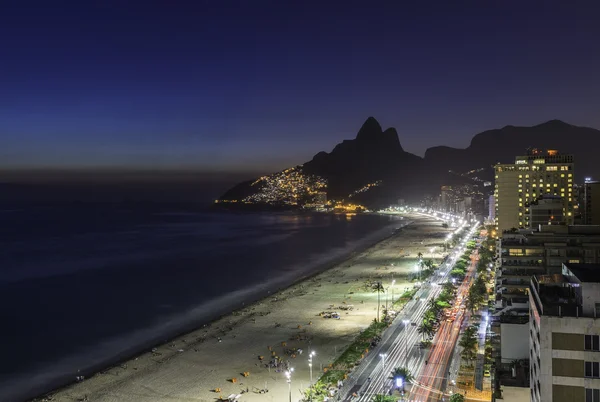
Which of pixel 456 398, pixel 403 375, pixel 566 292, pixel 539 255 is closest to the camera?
pixel 566 292

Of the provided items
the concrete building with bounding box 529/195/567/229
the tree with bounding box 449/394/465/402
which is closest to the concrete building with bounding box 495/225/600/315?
the tree with bounding box 449/394/465/402

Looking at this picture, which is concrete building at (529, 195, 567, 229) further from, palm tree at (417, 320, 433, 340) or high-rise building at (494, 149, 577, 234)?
palm tree at (417, 320, 433, 340)

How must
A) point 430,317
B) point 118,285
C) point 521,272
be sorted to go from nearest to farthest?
point 521,272
point 430,317
point 118,285

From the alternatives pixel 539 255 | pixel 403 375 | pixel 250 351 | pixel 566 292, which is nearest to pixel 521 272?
pixel 539 255

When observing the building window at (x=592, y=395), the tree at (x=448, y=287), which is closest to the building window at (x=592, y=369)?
the building window at (x=592, y=395)

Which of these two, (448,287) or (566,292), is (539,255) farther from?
(566,292)

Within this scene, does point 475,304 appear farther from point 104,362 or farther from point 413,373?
point 104,362

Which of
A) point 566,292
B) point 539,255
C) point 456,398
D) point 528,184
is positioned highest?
point 528,184

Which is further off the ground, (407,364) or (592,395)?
(592,395)
